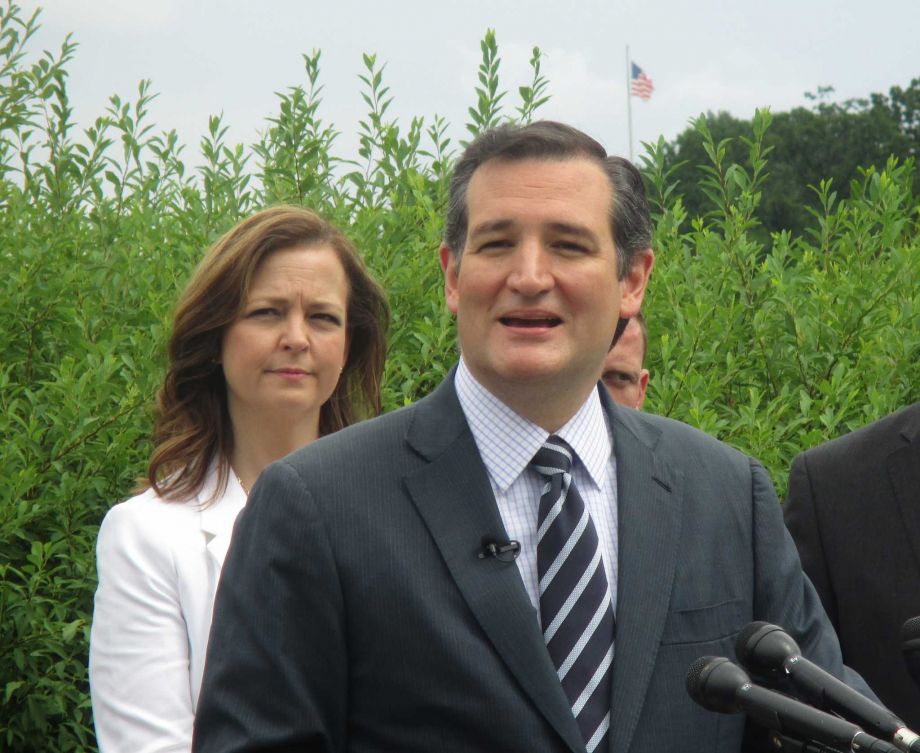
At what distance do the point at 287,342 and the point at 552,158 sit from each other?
1.51 m

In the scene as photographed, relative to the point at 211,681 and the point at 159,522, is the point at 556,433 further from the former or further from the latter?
the point at 159,522

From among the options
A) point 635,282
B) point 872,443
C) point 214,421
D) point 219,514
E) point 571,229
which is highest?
point 571,229

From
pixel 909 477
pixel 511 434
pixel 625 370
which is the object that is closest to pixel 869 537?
pixel 909 477

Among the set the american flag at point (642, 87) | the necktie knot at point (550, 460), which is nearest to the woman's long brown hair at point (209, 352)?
the necktie knot at point (550, 460)

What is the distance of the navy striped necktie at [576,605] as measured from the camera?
2709 mm

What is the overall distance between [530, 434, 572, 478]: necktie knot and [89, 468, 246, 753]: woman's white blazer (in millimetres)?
1301

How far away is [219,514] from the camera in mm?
4070

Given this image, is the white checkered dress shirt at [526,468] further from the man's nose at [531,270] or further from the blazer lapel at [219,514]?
the blazer lapel at [219,514]

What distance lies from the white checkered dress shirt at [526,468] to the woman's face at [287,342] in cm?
136

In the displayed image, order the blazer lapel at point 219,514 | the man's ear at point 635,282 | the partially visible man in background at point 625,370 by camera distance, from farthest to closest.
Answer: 1. the partially visible man in background at point 625,370
2. the blazer lapel at point 219,514
3. the man's ear at point 635,282

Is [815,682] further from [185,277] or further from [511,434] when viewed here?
[185,277]

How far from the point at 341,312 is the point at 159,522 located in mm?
976

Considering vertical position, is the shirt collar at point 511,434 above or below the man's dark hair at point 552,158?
below

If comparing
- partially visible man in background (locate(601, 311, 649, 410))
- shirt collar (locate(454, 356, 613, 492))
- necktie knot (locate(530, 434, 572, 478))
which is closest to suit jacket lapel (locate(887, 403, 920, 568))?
partially visible man in background (locate(601, 311, 649, 410))
